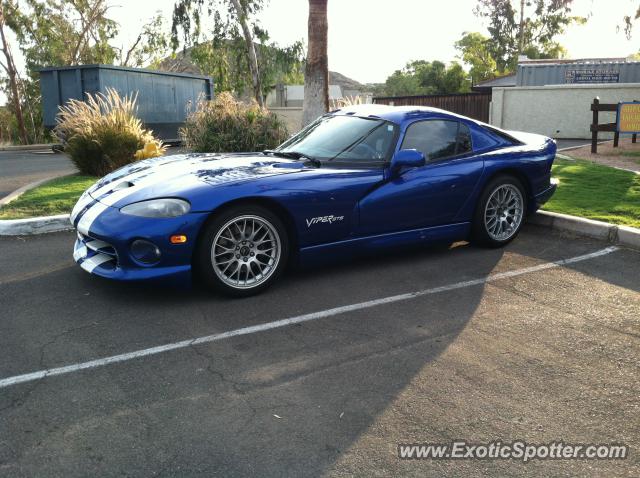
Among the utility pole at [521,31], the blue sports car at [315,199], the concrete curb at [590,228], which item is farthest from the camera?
the utility pole at [521,31]

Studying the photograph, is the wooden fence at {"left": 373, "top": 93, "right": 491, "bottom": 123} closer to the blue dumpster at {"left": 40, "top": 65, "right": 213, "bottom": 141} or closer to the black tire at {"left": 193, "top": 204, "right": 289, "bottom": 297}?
the blue dumpster at {"left": 40, "top": 65, "right": 213, "bottom": 141}

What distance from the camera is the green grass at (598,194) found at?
6.97 metres

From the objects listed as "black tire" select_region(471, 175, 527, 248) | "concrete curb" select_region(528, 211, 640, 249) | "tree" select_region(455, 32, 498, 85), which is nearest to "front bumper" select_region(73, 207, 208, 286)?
"black tire" select_region(471, 175, 527, 248)

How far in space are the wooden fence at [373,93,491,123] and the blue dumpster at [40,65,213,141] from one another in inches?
317

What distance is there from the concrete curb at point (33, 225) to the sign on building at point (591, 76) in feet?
78.1

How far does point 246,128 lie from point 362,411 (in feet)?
27.0

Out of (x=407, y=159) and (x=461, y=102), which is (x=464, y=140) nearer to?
(x=407, y=159)

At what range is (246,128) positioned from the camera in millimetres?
10680

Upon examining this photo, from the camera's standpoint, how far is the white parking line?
136 inches

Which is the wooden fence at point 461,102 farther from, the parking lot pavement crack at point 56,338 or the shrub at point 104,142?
the parking lot pavement crack at point 56,338

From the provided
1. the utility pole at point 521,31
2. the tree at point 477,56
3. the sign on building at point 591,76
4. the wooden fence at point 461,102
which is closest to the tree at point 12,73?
the wooden fence at point 461,102

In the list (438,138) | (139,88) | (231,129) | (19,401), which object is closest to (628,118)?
(231,129)

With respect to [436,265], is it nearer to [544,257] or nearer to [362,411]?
[544,257]

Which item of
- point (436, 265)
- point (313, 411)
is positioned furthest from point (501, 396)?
point (436, 265)
